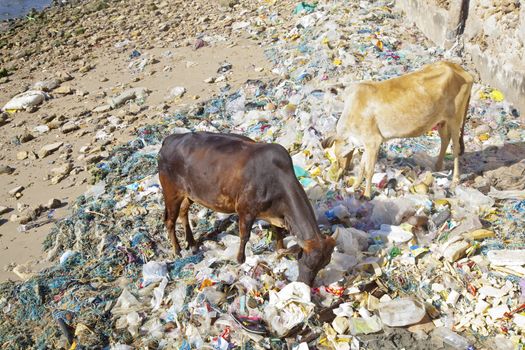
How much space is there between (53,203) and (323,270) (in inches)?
184

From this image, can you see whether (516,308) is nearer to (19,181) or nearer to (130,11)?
(19,181)

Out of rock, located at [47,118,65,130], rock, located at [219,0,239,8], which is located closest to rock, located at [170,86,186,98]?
rock, located at [47,118,65,130]

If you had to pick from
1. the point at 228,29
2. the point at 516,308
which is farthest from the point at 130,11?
the point at 516,308

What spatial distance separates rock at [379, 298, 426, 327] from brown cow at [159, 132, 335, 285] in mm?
744

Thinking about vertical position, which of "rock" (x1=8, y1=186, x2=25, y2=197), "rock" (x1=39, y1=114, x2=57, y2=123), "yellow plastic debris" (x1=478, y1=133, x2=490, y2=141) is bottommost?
"rock" (x1=8, y1=186, x2=25, y2=197)

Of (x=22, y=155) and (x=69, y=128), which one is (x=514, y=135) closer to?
(x=69, y=128)

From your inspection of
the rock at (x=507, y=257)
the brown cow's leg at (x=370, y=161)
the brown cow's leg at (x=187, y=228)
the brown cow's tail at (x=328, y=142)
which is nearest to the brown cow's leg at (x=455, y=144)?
the brown cow's leg at (x=370, y=161)

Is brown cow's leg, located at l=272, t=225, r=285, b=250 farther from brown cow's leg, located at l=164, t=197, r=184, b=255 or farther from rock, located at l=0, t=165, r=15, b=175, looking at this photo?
rock, located at l=0, t=165, r=15, b=175

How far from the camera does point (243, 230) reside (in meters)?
5.21

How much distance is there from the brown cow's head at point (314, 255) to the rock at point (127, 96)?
7179mm

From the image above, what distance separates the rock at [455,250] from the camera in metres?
4.95

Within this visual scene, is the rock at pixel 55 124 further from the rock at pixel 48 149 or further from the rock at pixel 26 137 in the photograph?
the rock at pixel 48 149

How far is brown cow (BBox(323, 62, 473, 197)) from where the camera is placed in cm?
616

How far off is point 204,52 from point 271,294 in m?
9.05
